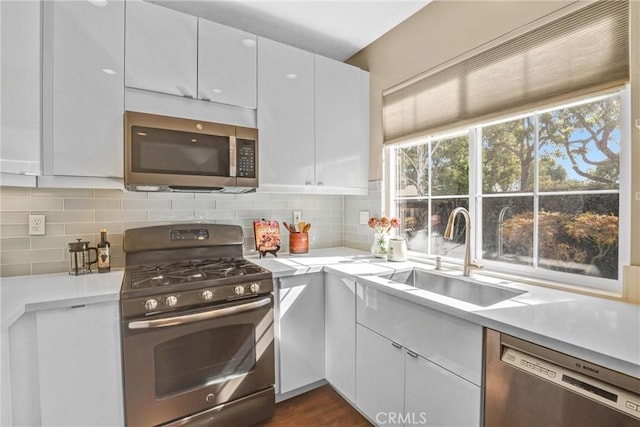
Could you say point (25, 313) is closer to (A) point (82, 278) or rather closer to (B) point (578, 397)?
(A) point (82, 278)

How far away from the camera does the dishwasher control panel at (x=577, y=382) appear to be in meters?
0.81

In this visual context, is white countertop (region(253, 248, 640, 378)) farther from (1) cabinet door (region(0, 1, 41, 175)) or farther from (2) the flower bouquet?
(1) cabinet door (region(0, 1, 41, 175))

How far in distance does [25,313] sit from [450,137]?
7.76ft

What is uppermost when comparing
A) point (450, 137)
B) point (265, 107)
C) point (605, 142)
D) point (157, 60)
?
point (157, 60)

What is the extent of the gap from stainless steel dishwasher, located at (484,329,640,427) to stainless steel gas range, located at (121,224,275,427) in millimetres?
1134

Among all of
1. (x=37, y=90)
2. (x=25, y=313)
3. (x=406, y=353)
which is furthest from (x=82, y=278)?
(x=406, y=353)

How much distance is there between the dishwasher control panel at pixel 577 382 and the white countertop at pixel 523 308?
2.6 inches

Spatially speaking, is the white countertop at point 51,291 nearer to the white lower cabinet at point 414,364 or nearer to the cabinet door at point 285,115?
the cabinet door at point 285,115

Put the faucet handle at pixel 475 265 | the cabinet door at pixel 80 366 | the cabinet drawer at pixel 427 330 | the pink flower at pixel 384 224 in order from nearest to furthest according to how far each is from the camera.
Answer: the cabinet drawer at pixel 427 330
the cabinet door at pixel 80 366
the faucet handle at pixel 475 265
the pink flower at pixel 384 224

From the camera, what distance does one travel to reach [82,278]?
64.7 inches

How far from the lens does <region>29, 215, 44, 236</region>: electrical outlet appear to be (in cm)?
169

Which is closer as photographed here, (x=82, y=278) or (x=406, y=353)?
(x=406, y=353)

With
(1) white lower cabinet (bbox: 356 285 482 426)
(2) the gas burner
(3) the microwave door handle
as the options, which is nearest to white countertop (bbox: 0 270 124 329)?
(2) the gas burner

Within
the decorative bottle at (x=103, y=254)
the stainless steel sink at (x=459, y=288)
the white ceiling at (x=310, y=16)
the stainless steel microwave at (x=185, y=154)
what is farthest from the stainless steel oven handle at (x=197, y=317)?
the white ceiling at (x=310, y=16)
